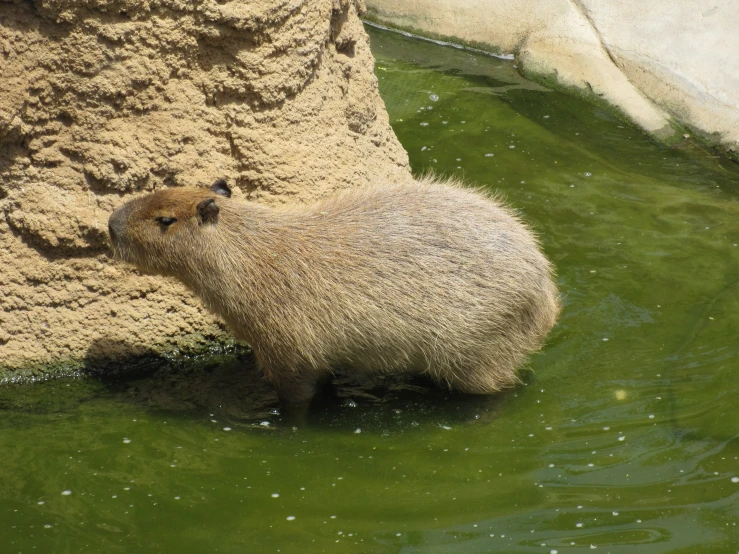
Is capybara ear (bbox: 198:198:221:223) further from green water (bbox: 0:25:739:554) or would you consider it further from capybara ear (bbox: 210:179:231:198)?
green water (bbox: 0:25:739:554)

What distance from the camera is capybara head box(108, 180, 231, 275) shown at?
14.8ft

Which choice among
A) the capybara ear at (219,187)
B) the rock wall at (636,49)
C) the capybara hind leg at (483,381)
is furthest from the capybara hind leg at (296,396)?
the rock wall at (636,49)

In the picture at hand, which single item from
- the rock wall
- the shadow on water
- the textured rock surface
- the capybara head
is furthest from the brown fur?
the rock wall

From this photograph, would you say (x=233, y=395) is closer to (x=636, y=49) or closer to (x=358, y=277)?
(x=358, y=277)

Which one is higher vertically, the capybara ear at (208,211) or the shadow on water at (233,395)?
the capybara ear at (208,211)

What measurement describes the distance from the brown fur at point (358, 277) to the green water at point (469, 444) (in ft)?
1.12

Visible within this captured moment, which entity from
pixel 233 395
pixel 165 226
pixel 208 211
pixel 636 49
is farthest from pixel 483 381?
pixel 636 49

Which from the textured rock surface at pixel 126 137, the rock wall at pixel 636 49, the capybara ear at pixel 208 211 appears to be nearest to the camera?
the capybara ear at pixel 208 211

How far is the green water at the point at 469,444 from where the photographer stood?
12.4 feet

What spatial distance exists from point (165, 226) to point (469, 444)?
1809mm

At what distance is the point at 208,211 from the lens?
4477mm

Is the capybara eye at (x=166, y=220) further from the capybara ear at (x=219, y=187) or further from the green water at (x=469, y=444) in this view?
the green water at (x=469, y=444)

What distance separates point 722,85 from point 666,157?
2.63 feet

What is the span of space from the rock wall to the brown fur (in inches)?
129
